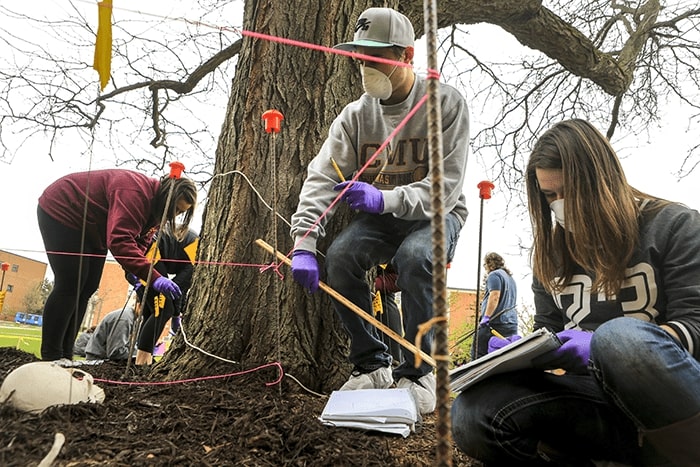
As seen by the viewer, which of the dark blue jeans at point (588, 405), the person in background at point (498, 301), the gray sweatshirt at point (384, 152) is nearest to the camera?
the dark blue jeans at point (588, 405)

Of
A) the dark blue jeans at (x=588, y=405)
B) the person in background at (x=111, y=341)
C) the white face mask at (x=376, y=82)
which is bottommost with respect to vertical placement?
the person in background at (x=111, y=341)

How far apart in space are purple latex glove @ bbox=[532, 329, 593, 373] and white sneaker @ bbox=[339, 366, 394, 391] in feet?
2.17

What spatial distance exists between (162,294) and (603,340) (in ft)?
8.52

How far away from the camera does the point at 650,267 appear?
3.66 ft

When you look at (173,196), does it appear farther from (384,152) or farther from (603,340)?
(603,340)

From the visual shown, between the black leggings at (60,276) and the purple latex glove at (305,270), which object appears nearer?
the purple latex glove at (305,270)

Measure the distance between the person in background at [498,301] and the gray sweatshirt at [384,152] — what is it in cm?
256

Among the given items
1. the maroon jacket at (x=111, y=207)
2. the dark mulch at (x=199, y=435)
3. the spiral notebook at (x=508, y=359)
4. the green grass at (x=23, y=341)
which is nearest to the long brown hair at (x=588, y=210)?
the spiral notebook at (x=508, y=359)

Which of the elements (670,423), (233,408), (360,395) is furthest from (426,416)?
(670,423)

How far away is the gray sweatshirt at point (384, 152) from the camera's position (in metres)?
1.66

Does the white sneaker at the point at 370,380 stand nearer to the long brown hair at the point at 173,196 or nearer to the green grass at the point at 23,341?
the long brown hair at the point at 173,196

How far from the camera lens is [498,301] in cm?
418

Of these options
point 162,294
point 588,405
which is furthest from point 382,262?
point 162,294

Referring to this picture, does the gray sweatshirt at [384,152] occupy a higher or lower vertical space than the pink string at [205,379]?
higher
